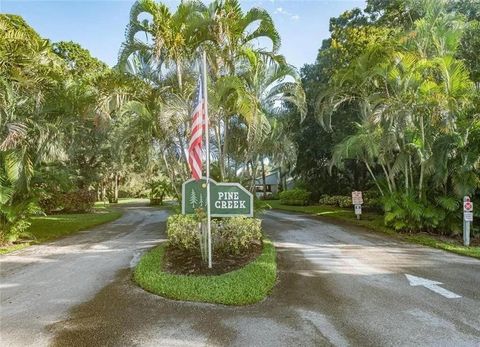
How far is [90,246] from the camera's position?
10.5 m

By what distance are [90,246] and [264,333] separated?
760cm

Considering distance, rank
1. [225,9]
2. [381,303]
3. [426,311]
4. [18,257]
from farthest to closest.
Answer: [225,9], [18,257], [381,303], [426,311]

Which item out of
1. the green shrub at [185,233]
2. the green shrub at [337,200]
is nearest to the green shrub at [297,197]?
the green shrub at [337,200]

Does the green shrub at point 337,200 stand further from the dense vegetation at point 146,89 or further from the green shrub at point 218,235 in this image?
the green shrub at point 218,235

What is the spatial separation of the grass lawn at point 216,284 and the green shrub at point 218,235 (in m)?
1.01

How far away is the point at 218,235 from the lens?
8.24 metres

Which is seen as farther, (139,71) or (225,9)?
(139,71)

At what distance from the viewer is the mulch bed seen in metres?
6.98

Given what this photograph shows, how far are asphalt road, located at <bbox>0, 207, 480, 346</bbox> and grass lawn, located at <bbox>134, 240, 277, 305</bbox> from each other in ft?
0.65

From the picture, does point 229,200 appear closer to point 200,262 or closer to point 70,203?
point 200,262

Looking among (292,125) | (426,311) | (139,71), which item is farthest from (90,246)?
(292,125)

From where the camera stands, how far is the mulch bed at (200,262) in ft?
22.9

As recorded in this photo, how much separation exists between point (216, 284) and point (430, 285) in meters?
3.55

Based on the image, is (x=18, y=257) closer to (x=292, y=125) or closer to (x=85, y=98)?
(x=85, y=98)
